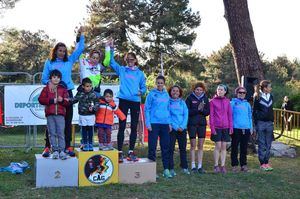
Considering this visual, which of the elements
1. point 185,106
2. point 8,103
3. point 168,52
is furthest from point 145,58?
point 185,106

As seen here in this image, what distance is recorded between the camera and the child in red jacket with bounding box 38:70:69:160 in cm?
735

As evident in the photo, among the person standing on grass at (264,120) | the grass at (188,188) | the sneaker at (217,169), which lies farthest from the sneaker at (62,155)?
the person standing on grass at (264,120)

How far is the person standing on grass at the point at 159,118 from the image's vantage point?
27.5 ft

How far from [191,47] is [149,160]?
34.6 meters

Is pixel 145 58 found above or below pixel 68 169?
above

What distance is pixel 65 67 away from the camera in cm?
786

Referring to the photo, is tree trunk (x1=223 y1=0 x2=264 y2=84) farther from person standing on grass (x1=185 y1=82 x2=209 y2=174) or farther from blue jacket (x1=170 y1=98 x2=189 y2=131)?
blue jacket (x1=170 y1=98 x2=189 y2=131)

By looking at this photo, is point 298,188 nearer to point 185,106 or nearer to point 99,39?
point 185,106

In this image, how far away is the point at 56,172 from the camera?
7.32 meters

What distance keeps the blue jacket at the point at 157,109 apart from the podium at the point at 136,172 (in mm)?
858

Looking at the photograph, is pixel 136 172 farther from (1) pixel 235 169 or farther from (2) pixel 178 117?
(1) pixel 235 169

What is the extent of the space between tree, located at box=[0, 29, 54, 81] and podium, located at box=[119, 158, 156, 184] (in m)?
30.2

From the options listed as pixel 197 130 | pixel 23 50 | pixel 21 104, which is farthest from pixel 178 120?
pixel 23 50

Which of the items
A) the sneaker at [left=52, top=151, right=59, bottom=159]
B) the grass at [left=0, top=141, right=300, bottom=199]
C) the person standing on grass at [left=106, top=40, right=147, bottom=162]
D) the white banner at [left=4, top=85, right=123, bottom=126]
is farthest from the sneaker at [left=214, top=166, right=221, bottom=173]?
the white banner at [left=4, top=85, right=123, bottom=126]
